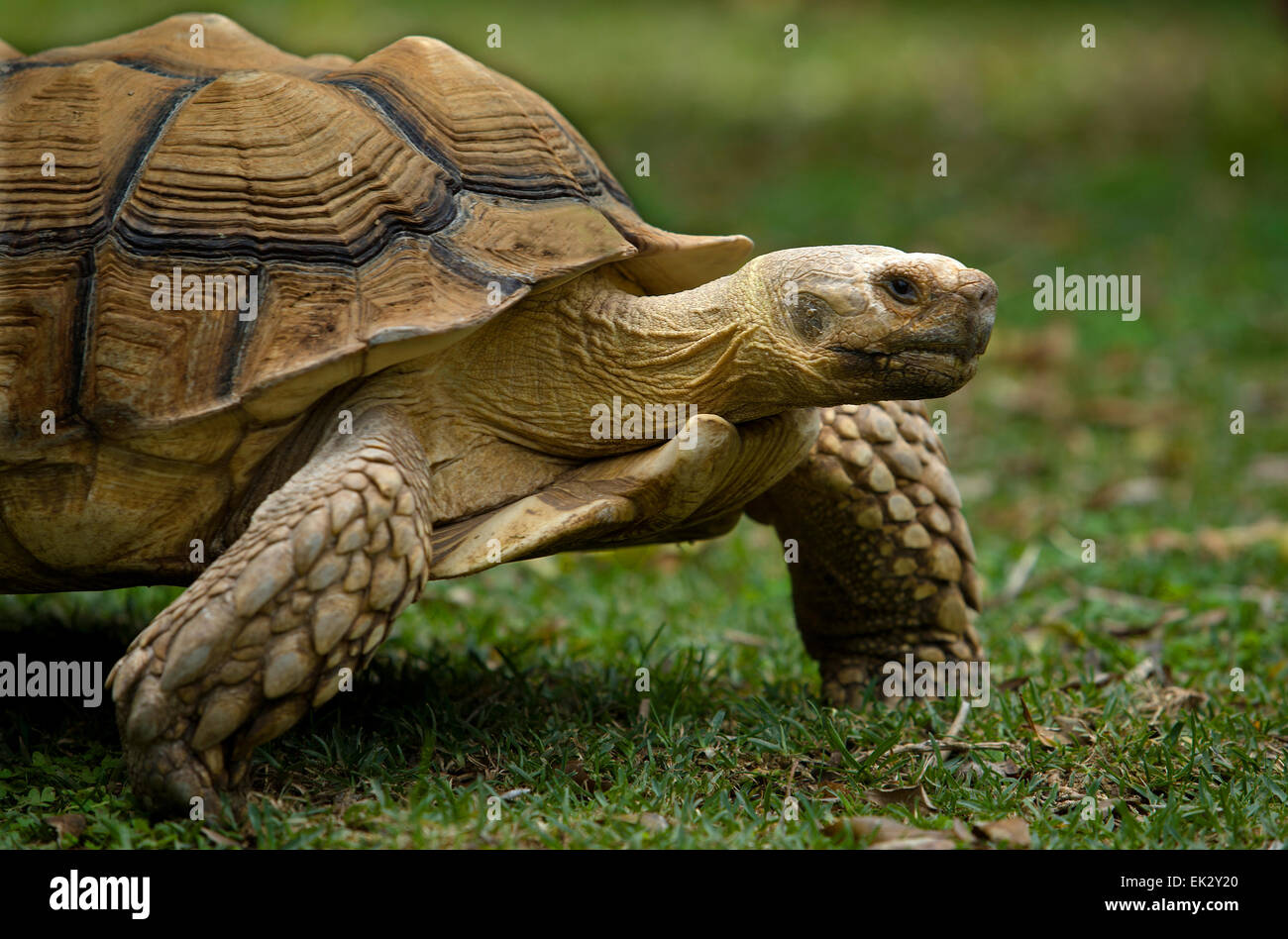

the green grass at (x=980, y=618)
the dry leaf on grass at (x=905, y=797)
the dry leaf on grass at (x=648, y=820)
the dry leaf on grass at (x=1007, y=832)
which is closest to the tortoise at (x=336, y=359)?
the green grass at (x=980, y=618)

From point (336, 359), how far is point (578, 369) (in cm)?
61

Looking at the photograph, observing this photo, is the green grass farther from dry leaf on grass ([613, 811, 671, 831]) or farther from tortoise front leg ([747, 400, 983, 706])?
tortoise front leg ([747, 400, 983, 706])

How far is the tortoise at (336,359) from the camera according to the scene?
8.71ft

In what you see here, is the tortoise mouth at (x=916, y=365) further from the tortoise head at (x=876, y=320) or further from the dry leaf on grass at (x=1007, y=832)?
the dry leaf on grass at (x=1007, y=832)

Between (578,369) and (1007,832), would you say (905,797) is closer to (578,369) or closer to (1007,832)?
(1007,832)

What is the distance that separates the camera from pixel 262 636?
8.53 ft

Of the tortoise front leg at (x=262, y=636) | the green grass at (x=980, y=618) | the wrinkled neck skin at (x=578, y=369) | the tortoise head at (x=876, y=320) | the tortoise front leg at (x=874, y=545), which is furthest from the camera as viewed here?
the tortoise front leg at (x=874, y=545)

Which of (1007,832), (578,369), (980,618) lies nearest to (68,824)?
(578,369)

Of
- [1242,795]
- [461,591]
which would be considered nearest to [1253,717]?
[1242,795]

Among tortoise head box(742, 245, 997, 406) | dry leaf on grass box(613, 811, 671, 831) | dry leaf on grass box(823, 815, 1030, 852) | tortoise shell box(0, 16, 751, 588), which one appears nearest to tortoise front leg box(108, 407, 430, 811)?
tortoise shell box(0, 16, 751, 588)

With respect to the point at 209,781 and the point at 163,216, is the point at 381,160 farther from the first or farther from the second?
the point at 209,781

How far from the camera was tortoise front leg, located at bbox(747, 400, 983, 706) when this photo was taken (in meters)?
3.57

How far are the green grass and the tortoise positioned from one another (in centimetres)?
44

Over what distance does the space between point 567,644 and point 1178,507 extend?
3.03 metres
